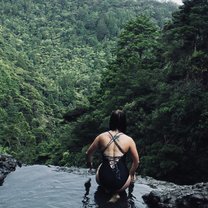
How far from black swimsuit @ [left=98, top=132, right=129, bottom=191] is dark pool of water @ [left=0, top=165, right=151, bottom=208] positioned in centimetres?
48

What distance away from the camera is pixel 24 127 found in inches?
2392

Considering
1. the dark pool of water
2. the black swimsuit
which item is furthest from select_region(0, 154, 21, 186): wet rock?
the black swimsuit

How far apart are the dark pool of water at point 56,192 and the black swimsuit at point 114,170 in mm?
481

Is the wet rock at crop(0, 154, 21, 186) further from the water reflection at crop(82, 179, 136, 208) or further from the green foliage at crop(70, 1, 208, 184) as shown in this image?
the green foliage at crop(70, 1, 208, 184)

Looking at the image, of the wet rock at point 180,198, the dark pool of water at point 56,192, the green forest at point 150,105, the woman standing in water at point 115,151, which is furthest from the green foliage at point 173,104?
the woman standing in water at point 115,151

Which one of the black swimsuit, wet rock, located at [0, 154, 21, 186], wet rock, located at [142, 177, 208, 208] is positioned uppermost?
the black swimsuit

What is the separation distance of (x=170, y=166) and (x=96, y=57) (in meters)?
124

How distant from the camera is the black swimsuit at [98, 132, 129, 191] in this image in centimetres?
606

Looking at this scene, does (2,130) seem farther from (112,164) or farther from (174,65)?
(112,164)

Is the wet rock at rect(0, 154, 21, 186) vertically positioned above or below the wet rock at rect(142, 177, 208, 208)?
below

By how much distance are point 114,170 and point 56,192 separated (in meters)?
2.05

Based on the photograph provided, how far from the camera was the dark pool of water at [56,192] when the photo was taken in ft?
22.4

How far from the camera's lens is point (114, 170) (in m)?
6.06

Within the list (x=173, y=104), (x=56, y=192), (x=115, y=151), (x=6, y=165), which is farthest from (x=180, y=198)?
(x=173, y=104)
